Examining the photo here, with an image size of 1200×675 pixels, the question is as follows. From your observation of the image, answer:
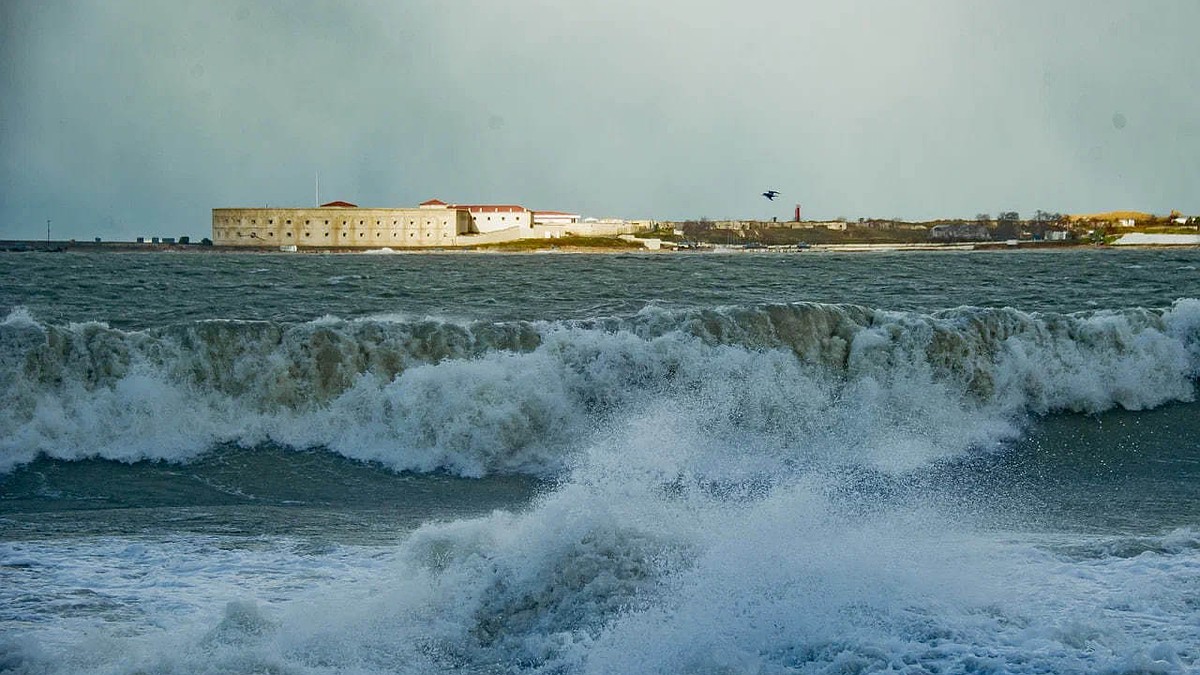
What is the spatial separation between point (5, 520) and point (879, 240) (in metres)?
75.8

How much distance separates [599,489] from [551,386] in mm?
5290

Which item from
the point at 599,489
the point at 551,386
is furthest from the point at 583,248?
the point at 599,489

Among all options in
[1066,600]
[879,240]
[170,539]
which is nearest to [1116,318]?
[1066,600]

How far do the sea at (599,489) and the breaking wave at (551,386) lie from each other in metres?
0.04

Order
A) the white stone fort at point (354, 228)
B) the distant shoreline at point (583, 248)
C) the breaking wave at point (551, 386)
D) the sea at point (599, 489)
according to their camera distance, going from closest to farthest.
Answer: the sea at point (599, 489) → the breaking wave at point (551, 386) → the distant shoreline at point (583, 248) → the white stone fort at point (354, 228)

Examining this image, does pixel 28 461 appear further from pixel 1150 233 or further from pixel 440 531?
pixel 1150 233

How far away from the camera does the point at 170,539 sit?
8.48 meters

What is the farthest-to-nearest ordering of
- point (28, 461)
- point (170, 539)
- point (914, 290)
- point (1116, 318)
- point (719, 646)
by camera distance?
point (914, 290) < point (1116, 318) < point (28, 461) < point (170, 539) < point (719, 646)

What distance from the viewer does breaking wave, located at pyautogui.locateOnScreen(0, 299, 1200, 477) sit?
41.7 feet

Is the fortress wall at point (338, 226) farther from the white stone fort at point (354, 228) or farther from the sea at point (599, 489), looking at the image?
the sea at point (599, 489)

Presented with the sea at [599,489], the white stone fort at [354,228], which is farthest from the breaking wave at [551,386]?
the white stone fort at [354,228]

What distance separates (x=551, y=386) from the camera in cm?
1359

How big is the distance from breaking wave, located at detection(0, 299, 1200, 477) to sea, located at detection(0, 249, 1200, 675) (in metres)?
0.04

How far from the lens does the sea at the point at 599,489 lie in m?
5.98
